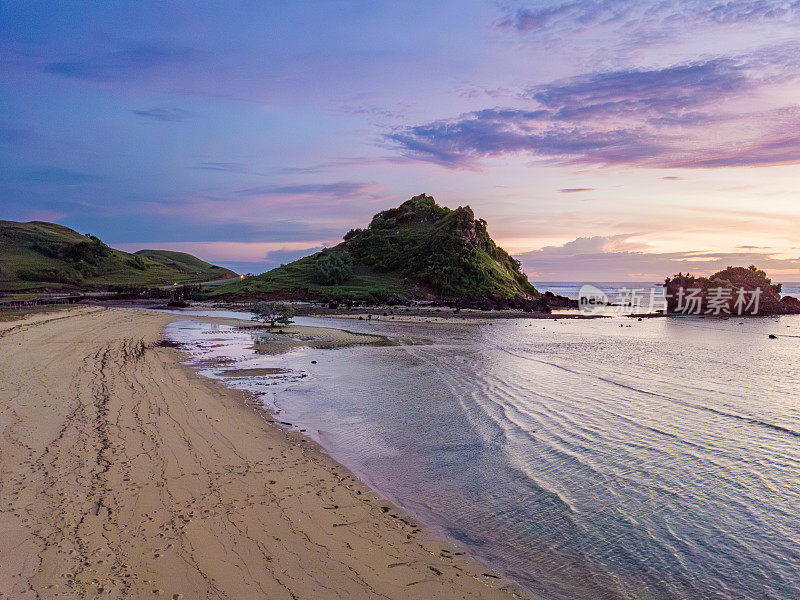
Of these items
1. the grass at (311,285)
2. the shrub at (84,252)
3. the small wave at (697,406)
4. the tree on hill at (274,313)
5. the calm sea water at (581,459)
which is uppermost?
the shrub at (84,252)

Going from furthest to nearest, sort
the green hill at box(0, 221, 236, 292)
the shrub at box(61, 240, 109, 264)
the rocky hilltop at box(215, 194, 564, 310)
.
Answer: the shrub at box(61, 240, 109, 264)
the green hill at box(0, 221, 236, 292)
the rocky hilltop at box(215, 194, 564, 310)

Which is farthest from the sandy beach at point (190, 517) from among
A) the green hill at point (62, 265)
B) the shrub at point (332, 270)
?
the green hill at point (62, 265)

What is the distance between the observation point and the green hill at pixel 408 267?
86125mm

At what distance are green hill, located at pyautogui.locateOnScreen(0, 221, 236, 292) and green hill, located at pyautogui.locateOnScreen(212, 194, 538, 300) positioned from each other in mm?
27589

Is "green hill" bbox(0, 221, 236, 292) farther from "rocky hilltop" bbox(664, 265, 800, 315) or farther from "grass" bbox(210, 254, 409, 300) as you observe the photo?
"rocky hilltop" bbox(664, 265, 800, 315)

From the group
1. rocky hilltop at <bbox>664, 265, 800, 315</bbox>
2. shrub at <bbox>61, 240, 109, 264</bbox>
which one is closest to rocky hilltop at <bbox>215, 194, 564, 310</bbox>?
rocky hilltop at <bbox>664, 265, 800, 315</bbox>

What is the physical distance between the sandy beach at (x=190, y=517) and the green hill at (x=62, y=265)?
87.3 metres

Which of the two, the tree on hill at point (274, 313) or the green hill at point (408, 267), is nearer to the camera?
the tree on hill at point (274, 313)

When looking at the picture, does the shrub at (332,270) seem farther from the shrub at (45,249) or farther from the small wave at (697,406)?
the small wave at (697,406)

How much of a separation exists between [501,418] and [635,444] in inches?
153

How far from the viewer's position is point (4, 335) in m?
26.8

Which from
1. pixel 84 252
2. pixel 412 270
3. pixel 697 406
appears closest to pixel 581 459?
pixel 697 406

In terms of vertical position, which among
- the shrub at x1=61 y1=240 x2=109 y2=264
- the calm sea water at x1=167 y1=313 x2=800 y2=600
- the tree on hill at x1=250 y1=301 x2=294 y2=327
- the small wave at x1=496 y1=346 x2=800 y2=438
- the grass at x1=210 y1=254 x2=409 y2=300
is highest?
the shrub at x1=61 y1=240 x2=109 y2=264

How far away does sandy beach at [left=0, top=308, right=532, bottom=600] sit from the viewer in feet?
18.1
